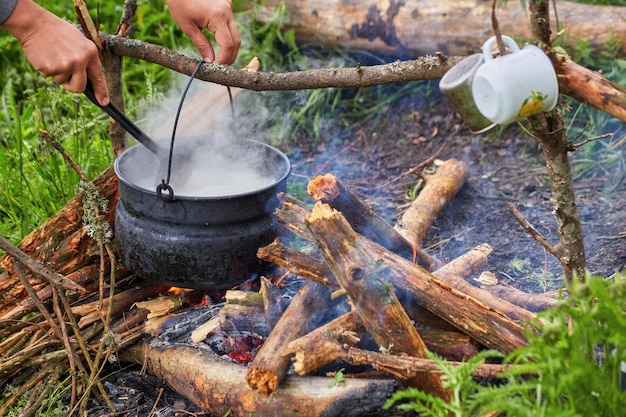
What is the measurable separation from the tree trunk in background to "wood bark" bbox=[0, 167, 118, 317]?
2887 millimetres

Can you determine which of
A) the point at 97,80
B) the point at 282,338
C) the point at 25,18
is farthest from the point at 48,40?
the point at 282,338

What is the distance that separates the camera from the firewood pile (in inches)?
95.9

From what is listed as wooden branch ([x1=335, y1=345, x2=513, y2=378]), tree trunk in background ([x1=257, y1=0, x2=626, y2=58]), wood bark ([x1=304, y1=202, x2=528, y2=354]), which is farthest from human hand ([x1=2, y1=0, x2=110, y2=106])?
Result: tree trunk in background ([x1=257, y1=0, x2=626, y2=58])

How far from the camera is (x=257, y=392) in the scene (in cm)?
251

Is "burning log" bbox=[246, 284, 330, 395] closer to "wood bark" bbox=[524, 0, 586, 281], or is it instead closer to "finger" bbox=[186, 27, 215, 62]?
"wood bark" bbox=[524, 0, 586, 281]

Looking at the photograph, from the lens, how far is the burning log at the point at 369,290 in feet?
7.88

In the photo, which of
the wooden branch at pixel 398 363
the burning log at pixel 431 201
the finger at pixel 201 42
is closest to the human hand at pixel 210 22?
the finger at pixel 201 42

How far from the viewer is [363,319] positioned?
2463mm

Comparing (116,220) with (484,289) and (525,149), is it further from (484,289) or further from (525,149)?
(525,149)

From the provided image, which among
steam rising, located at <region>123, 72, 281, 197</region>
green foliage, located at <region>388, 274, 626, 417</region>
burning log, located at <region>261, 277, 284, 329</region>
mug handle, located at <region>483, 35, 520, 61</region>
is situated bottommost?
burning log, located at <region>261, 277, 284, 329</region>

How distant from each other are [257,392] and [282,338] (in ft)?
0.71

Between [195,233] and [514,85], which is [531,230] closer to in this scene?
[514,85]

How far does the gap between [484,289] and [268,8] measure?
12.7ft

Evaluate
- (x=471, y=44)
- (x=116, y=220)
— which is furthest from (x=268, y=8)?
(x=116, y=220)
